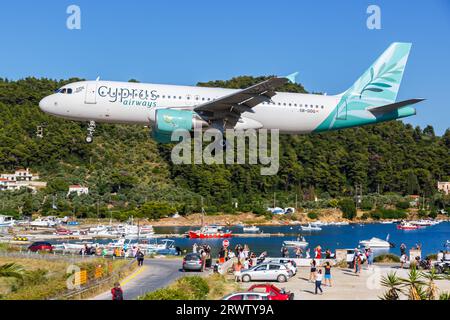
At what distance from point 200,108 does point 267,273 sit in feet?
37.9

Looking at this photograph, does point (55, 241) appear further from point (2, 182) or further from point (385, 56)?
point (385, 56)

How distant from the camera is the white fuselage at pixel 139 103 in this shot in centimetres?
4569

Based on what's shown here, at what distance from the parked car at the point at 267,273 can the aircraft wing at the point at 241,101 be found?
10.7 m

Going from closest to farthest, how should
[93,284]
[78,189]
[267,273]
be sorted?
[93,284] → [267,273] → [78,189]

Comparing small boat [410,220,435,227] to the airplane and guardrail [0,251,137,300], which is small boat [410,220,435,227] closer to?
the airplane

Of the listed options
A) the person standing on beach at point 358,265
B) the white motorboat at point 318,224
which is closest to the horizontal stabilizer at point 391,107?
the person standing on beach at point 358,265

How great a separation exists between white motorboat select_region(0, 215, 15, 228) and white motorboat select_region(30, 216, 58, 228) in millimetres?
4326

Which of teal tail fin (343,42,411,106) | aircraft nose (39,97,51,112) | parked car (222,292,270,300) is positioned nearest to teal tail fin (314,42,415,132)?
teal tail fin (343,42,411,106)

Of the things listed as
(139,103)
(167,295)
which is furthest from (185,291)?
(139,103)

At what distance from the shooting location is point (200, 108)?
45.6 metres

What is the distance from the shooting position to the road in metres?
35.3

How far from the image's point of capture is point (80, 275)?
36.8 meters

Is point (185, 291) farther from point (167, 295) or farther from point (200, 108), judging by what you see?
point (200, 108)

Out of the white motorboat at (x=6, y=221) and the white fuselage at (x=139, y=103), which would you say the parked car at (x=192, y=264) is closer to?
the white fuselage at (x=139, y=103)
